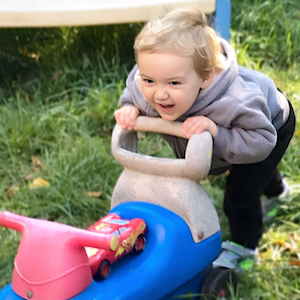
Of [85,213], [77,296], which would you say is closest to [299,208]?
[85,213]

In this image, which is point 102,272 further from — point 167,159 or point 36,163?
point 36,163

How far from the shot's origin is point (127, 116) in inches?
73.5

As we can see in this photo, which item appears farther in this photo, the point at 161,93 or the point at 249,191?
the point at 249,191

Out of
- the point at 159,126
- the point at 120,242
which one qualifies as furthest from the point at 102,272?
the point at 159,126

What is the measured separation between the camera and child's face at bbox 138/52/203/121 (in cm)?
157

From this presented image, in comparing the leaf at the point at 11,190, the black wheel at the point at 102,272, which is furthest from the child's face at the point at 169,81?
the leaf at the point at 11,190

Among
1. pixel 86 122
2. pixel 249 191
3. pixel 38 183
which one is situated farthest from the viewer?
pixel 86 122

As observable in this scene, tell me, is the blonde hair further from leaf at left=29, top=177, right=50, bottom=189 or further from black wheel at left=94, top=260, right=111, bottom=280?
leaf at left=29, top=177, right=50, bottom=189

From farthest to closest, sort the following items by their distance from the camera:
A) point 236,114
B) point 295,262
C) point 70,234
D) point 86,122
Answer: point 86,122 < point 295,262 < point 236,114 < point 70,234

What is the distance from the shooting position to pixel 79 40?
3.80 meters

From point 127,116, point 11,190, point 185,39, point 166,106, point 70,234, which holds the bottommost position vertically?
point 11,190

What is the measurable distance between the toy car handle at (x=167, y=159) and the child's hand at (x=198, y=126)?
0.06 ft

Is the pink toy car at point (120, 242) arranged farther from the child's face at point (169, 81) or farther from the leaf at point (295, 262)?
the leaf at point (295, 262)

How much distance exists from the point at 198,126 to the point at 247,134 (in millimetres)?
167
